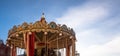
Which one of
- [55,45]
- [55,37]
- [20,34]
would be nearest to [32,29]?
[20,34]

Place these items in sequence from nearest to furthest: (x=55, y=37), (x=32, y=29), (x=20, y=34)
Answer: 1. (x=32, y=29)
2. (x=20, y=34)
3. (x=55, y=37)

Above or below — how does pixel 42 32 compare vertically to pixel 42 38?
above

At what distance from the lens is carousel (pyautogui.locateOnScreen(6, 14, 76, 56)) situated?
63.0ft

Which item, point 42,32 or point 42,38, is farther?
point 42,38

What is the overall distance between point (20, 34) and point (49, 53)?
12.9ft

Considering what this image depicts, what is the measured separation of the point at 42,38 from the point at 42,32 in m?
1.41

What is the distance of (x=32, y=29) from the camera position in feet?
63.0

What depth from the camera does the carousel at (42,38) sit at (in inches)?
756

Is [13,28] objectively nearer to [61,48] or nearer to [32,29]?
[32,29]

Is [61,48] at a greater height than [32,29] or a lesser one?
lesser

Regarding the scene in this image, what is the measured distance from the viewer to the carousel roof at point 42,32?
1925cm

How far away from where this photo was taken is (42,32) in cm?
2078

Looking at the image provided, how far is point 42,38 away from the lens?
22062 mm

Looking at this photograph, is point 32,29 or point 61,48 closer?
point 32,29
